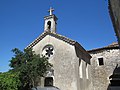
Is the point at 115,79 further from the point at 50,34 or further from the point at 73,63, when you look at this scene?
the point at 50,34

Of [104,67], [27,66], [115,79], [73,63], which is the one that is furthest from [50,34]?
[115,79]

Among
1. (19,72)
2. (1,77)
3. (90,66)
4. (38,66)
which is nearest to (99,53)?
(90,66)

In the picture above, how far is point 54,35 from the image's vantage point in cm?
1925

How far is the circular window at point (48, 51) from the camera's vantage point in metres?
19.0

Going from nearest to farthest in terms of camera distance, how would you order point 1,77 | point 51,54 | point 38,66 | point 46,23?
point 1,77
point 38,66
point 51,54
point 46,23

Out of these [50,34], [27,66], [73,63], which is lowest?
[27,66]

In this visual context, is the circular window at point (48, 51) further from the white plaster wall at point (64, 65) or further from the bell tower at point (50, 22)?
the bell tower at point (50, 22)

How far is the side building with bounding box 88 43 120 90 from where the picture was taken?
22.5 meters

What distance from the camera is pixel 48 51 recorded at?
19.2m

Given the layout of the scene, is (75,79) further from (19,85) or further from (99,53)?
(99,53)

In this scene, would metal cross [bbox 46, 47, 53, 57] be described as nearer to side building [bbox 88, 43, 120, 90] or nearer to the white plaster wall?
the white plaster wall

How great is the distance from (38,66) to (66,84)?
351 cm

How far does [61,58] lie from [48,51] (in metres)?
2.11

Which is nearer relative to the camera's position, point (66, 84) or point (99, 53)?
point (66, 84)
